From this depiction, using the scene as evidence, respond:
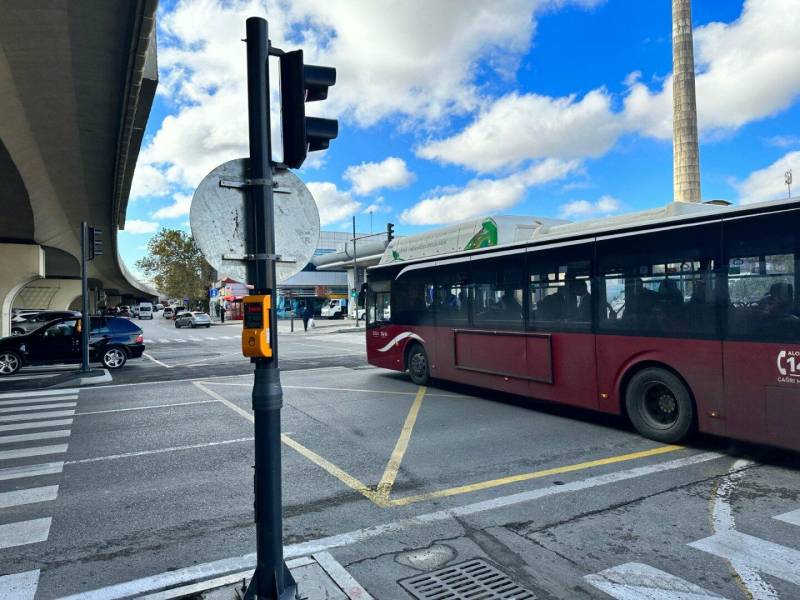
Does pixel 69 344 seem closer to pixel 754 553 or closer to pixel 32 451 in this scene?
pixel 32 451

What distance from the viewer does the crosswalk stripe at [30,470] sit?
621cm

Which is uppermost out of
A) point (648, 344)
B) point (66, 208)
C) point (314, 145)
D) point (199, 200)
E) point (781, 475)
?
point (66, 208)

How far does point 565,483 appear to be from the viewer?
5551mm

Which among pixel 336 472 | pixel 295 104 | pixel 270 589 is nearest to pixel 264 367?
pixel 270 589

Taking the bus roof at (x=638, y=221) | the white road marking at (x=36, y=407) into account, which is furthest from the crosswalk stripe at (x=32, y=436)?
the bus roof at (x=638, y=221)

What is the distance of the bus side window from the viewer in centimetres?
577

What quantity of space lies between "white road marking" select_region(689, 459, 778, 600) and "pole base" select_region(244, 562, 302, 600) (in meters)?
2.80

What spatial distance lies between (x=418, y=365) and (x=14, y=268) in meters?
25.6

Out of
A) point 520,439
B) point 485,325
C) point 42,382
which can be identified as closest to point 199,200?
point 520,439

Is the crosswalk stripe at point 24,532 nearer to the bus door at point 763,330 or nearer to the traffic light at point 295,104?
the traffic light at point 295,104

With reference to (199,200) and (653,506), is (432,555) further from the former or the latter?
(199,200)

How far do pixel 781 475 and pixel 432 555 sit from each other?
411 centimetres

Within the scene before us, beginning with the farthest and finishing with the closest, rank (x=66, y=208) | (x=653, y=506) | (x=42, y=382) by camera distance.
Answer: (x=66, y=208), (x=42, y=382), (x=653, y=506)

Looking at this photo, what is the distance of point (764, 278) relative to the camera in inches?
235
